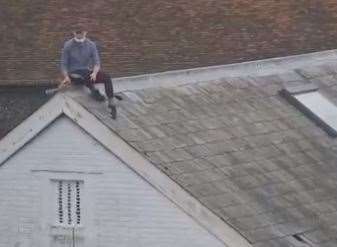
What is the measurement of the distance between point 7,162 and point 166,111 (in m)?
3.10

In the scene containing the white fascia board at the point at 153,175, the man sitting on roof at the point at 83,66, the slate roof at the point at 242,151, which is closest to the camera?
the white fascia board at the point at 153,175

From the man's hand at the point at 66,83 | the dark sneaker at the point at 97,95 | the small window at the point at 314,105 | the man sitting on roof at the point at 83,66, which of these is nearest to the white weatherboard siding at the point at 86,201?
the man's hand at the point at 66,83

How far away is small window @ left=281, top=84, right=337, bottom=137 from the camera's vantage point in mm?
26844

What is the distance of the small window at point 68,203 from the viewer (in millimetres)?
21875

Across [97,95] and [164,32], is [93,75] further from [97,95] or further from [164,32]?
[164,32]

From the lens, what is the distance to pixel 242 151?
23.8 m

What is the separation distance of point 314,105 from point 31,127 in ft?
25.6

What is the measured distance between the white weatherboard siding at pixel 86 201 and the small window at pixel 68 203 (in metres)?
0.11

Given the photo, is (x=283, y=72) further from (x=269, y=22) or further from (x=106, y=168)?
(x=269, y=22)

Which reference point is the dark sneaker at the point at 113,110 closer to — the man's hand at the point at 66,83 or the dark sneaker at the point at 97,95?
the dark sneaker at the point at 97,95

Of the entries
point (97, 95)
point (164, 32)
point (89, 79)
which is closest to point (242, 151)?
point (97, 95)

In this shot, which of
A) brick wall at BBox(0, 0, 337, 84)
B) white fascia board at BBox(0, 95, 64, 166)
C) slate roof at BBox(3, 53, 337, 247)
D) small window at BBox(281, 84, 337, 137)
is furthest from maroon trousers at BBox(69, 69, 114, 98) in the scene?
brick wall at BBox(0, 0, 337, 84)

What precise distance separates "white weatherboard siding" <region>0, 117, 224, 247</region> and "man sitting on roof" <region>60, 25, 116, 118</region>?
3.53 feet

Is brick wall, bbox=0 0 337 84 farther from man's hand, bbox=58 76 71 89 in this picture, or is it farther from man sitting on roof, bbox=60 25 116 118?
man's hand, bbox=58 76 71 89
